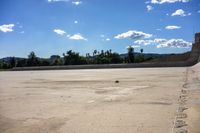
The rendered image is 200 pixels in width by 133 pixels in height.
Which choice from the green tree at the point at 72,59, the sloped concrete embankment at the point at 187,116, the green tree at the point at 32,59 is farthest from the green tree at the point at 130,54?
the sloped concrete embankment at the point at 187,116

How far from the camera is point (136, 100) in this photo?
828cm

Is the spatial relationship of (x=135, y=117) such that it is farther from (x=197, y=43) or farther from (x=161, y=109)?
(x=197, y=43)

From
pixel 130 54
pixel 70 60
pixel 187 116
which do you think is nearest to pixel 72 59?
pixel 70 60

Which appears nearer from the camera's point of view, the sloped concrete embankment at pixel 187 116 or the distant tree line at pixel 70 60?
the sloped concrete embankment at pixel 187 116

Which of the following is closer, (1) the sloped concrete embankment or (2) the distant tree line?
(1) the sloped concrete embankment

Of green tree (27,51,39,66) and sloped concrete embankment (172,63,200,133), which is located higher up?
green tree (27,51,39,66)

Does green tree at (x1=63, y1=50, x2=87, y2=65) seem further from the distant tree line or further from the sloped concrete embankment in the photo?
the sloped concrete embankment

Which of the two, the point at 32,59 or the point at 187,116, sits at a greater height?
the point at 32,59

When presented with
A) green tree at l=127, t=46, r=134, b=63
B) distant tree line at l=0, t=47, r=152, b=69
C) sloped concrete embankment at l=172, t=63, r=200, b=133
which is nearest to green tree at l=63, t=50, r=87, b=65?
distant tree line at l=0, t=47, r=152, b=69

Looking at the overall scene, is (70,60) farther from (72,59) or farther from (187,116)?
(187,116)

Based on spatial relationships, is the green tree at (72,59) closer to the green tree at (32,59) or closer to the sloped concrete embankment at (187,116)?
the green tree at (32,59)

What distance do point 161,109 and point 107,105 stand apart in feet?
4.38

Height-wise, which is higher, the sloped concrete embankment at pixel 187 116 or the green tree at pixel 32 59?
the green tree at pixel 32 59

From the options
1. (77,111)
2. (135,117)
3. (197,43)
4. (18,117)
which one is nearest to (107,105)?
(77,111)
